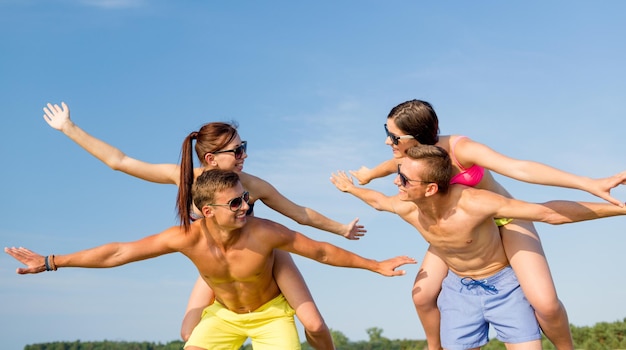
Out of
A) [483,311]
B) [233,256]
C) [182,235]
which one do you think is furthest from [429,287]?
[182,235]

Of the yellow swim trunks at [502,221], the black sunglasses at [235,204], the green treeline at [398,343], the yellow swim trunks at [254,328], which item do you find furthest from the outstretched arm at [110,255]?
the green treeline at [398,343]

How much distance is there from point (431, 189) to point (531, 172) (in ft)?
3.10

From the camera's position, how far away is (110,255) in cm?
761

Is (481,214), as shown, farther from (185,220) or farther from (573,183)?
(185,220)

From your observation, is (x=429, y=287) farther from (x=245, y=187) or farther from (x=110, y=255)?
(x=110, y=255)

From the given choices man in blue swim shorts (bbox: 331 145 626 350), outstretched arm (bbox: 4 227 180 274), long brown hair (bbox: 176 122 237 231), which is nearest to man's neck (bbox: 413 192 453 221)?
man in blue swim shorts (bbox: 331 145 626 350)

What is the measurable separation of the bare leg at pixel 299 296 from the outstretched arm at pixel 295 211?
0.47 m

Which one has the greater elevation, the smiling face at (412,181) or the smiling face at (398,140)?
the smiling face at (398,140)

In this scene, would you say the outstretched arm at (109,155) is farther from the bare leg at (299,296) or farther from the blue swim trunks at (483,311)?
the blue swim trunks at (483,311)

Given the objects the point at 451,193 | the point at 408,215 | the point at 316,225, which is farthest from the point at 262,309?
the point at 451,193

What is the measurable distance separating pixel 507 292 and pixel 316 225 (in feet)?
7.19

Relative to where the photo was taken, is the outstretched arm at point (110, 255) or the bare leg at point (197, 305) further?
the bare leg at point (197, 305)

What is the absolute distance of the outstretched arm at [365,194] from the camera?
25.3 feet

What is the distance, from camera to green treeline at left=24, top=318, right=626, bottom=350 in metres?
14.1
